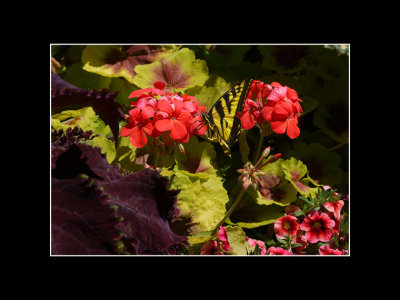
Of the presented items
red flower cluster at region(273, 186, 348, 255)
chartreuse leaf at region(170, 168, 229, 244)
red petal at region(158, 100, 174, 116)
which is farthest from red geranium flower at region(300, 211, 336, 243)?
red petal at region(158, 100, 174, 116)

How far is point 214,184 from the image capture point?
52.6 inches

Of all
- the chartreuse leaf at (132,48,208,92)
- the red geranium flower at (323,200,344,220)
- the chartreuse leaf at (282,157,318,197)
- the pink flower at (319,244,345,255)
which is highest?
the chartreuse leaf at (132,48,208,92)

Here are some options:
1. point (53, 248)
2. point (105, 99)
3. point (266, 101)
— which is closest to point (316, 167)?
point (266, 101)

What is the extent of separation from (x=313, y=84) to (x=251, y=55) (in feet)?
1.26

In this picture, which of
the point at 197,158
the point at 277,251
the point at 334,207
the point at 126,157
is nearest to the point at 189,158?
the point at 197,158

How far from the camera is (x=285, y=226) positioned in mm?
1438

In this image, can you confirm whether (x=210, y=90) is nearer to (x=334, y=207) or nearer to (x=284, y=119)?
(x=284, y=119)

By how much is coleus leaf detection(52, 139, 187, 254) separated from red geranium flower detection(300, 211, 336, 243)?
55 cm

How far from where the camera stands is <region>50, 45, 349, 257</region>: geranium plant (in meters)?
0.97

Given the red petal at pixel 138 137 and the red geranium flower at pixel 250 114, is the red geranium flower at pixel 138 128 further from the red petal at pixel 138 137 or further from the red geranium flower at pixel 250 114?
the red geranium flower at pixel 250 114

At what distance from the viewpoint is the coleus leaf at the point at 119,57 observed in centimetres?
156

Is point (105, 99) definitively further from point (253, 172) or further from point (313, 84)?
point (313, 84)

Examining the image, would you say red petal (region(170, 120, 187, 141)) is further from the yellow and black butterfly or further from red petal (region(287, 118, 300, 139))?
red petal (region(287, 118, 300, 139))

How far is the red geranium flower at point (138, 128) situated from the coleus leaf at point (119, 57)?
441mm
